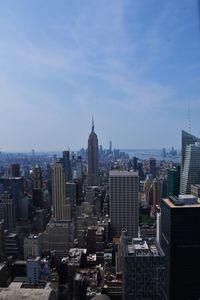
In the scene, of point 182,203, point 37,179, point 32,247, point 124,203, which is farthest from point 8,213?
point 182,203

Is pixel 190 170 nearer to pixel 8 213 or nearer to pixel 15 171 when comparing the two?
pixel 8 213

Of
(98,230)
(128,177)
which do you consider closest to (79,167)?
(128,177)

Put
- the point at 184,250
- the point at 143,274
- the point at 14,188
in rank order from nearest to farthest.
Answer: the point at 143,274, the point at 184,250, the point at 14,188

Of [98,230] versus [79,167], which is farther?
[79,167]

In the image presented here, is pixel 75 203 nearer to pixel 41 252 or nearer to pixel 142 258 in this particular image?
pixel 41 252

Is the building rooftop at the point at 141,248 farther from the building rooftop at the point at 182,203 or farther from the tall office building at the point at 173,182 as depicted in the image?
the tall office building at the point at 173,182

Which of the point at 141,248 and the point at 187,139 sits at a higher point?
the point at 187,139
